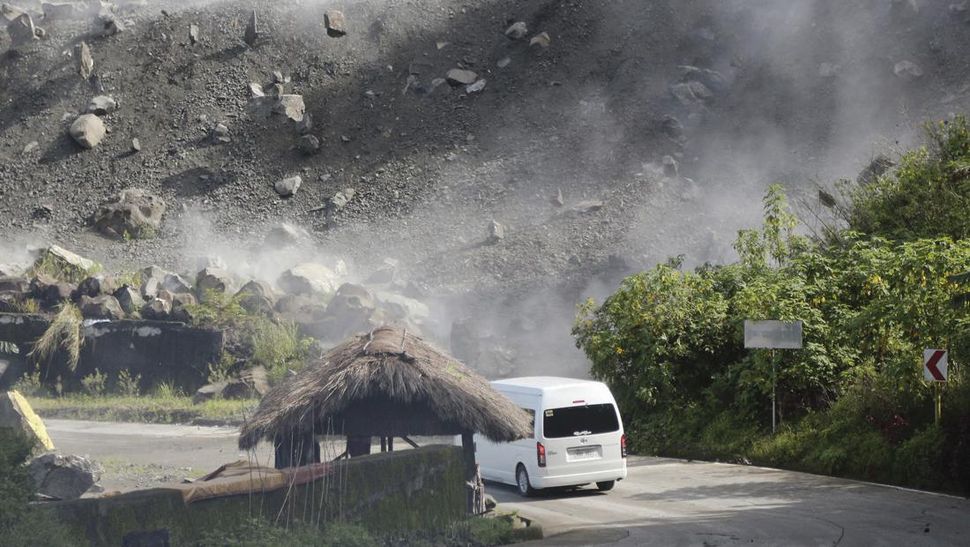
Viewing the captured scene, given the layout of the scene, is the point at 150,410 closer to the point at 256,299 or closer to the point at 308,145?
the point at 256,299

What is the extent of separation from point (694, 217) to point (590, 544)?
2915cm

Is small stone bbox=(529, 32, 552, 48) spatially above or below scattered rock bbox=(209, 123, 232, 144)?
above

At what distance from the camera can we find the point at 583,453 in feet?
64.5

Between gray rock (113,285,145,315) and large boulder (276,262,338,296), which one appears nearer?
gray rock (113,285,145,315)

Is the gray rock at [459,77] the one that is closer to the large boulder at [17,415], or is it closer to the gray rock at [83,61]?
the gray rock at [83,61]

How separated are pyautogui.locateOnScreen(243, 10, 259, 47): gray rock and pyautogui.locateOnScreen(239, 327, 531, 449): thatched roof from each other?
42831 millimetres

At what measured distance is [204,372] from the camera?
34750mm

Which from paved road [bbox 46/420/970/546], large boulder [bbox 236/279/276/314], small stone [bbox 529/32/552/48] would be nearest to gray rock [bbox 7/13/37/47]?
small stone [bbox 529/32/552/48]


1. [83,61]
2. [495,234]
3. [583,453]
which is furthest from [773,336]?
[83,61]

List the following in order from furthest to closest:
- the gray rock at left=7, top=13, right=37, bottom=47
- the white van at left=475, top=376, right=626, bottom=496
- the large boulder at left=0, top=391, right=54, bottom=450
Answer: the gray rock at left=7, top=13, right=37, bottom=47
the large boulder at left=0, top=391, right=54, bottom=450
the white van at left=475, top=376, right=626, bottom=496

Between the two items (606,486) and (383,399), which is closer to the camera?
(383,399)

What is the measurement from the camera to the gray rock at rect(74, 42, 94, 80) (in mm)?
54281

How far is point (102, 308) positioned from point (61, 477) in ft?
64.6

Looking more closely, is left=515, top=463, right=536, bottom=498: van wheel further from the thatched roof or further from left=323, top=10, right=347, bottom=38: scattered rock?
left=323, top=10, right=347, bottom=38: scattered rock
